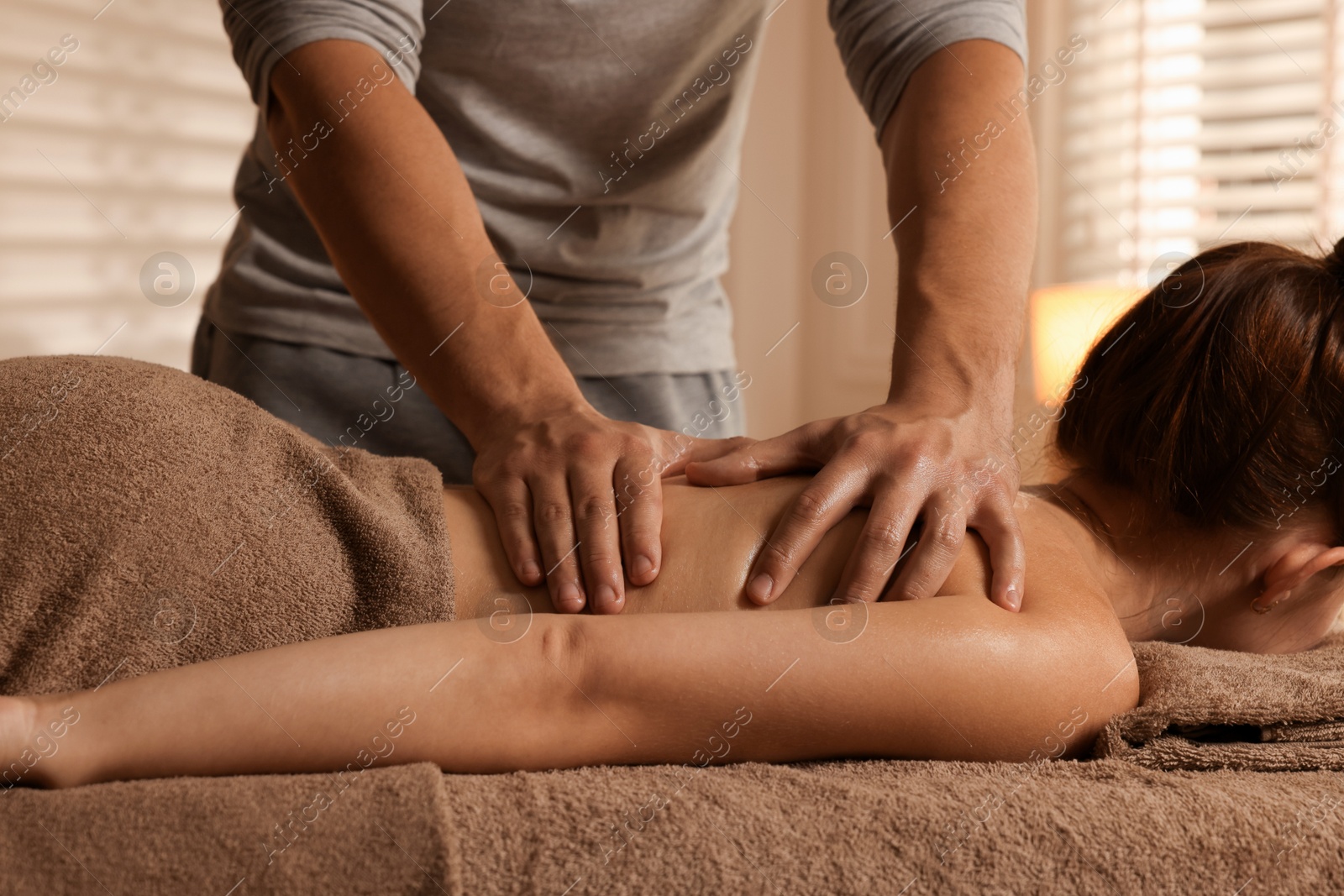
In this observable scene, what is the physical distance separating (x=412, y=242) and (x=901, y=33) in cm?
60

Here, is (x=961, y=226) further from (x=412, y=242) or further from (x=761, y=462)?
(x=412, y=242)

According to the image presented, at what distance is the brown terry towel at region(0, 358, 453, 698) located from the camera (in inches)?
27.9

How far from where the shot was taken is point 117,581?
72 cm

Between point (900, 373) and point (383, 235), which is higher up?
point (383, 235)

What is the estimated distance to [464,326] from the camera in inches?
37.7

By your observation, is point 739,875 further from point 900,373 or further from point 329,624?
point 900,373

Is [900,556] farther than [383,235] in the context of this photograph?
No

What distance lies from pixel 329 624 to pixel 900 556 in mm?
444

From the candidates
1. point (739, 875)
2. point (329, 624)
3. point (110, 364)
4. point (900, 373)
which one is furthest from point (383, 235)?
point (739, 875)

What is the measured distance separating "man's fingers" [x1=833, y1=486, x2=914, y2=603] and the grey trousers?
59 centimetres

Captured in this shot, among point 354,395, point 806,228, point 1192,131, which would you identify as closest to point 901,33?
point 354,395

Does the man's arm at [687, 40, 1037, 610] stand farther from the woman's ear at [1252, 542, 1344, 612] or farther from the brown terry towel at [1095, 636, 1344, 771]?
the woman's ear at [1252, 542, 1344, 612]

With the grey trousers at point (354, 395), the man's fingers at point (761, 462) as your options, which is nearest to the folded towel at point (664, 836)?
the man's fingers at point (761, 462)

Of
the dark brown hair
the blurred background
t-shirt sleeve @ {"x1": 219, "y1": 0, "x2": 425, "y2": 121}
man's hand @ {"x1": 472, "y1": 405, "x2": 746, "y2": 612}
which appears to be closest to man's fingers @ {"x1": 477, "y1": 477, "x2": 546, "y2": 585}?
man's hand @ {"x1": 472, "y1": 405, "x2": 746, "y2": 612}
